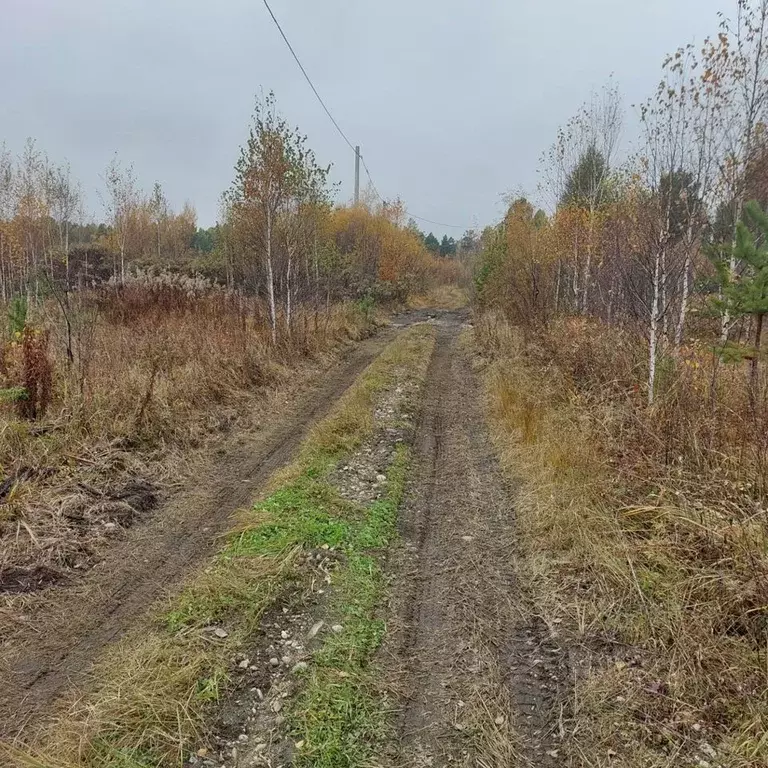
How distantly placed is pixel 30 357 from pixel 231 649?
181 inches

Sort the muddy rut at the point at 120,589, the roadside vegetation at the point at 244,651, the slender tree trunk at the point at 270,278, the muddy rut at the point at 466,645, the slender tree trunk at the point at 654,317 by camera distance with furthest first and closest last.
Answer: the slender tree trunk at the point at 270,278 → the slender tree trunk at the point at 654,317 → the muddy rut at the point at 120,589 → the muddy rut at the point at 466,645 → the roadside vegetation at the point at 244,651

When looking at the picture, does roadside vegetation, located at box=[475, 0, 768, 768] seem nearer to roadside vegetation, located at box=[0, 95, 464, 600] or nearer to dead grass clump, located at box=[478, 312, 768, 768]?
dead grass clump, located at box=[478, 312, 768, 768]

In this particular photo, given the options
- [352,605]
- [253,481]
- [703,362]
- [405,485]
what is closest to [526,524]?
[405,485]

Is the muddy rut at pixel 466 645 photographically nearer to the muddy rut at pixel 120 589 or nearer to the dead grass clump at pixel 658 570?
the dead grass clump at pixel 658 570

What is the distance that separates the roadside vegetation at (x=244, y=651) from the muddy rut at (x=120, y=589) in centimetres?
19

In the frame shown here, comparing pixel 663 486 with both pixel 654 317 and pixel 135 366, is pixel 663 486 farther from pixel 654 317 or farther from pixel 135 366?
pixel 135 366

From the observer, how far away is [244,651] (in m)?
2.99

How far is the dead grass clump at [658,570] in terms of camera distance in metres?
2.45

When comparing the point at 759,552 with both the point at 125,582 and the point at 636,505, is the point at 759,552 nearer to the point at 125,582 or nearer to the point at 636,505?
the point at 636,505

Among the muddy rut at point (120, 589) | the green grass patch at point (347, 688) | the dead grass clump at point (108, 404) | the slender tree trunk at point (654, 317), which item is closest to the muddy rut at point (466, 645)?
the green grass patch at point (347, 688)

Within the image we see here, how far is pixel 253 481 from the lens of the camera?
5.59 metres

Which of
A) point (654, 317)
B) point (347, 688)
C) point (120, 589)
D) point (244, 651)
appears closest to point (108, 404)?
point (120, 589)

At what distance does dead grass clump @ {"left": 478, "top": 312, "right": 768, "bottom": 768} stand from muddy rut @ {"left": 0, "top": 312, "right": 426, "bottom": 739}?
110 inches

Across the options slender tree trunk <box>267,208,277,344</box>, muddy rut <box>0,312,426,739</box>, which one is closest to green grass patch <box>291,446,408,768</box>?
muddy rut <box>0,312,426,739</box>
